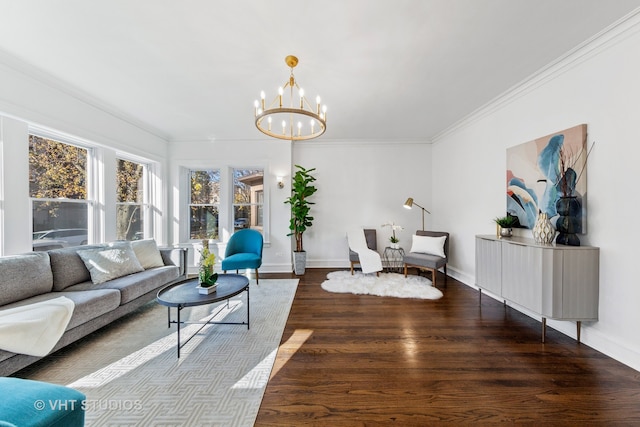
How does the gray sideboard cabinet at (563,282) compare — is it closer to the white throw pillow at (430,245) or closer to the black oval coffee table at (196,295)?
the white throw pillow at (430,245)

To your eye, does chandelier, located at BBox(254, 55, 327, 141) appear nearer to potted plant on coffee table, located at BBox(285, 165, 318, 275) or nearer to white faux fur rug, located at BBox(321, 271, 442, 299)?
potted plant on coffee table, located at BBox(285, 165, 318, 275)

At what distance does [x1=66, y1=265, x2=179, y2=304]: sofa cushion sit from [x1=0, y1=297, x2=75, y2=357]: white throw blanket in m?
0.57

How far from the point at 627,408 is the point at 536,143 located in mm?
2383

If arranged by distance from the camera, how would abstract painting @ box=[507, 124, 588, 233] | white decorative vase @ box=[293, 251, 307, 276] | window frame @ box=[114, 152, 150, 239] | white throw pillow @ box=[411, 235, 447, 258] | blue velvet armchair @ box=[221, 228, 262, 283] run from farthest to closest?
white decorative vase @ box=[293, 251, 307, 276]
window frame @ box=[114, 152, 150, 239]
white throw pillow @ box=[411, 235, 447, 258]
blue velvet armchair @ box=[221, 228, 262, 283]
abstract painting @ box=[507, 124, 588, 233]

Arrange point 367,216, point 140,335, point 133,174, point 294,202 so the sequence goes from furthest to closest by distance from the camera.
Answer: point 367,216 < point 294,202 < point 133,174 < point 140,335

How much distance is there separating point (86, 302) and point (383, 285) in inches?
142

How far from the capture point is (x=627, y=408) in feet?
5.10

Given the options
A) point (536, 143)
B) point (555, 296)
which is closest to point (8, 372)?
point (555, 296)

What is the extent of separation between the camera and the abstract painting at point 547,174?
225cm

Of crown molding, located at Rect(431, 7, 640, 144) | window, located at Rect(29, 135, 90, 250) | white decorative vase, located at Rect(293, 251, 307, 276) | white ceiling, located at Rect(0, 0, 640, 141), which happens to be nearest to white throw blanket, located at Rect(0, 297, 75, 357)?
window, located at Rect(29, 135, 90, 250)

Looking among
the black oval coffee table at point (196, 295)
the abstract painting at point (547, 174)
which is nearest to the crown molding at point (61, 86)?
the black oval coffee table at point (196, 295)

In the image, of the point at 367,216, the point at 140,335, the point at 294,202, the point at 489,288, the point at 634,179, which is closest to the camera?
the point at 634,179

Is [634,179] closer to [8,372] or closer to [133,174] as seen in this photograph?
[8,372]

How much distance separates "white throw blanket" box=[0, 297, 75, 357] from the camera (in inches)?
63.9
